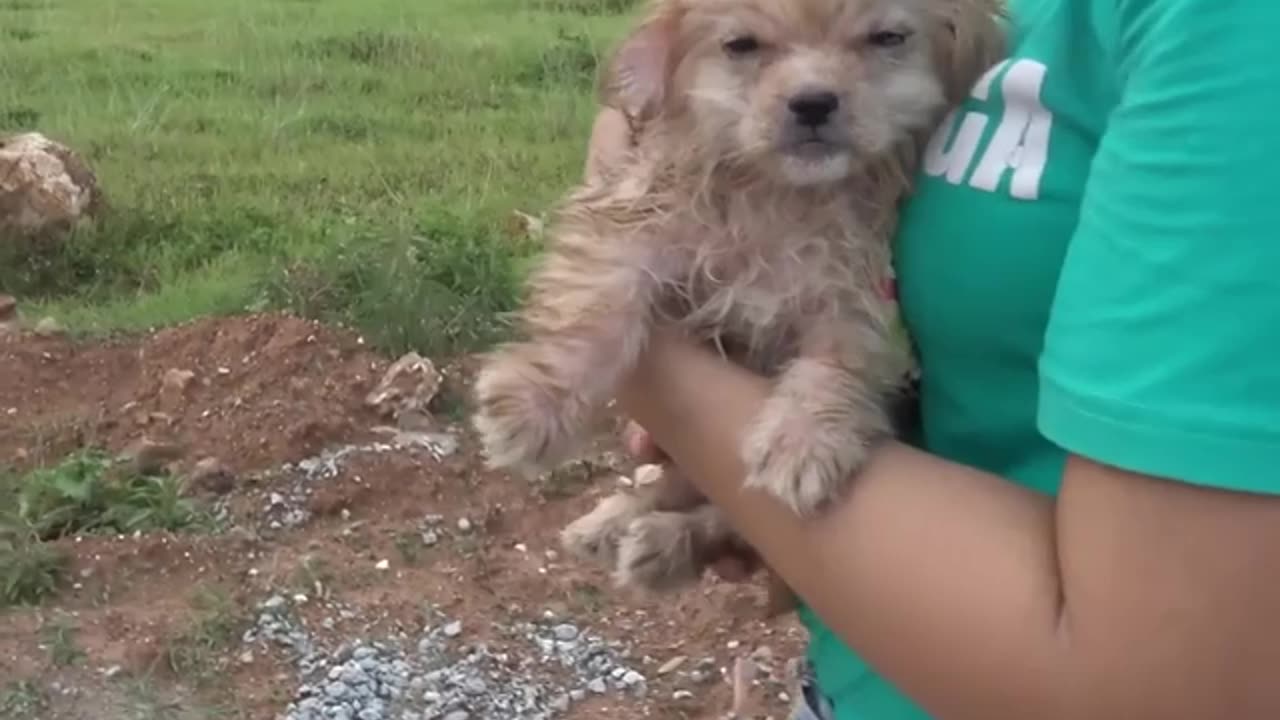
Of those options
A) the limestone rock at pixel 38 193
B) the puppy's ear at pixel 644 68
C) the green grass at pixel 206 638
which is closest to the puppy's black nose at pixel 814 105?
A: the puppy's ear at pixel 644 68

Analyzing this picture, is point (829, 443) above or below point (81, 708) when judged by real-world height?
above

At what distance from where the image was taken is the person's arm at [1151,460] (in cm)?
112

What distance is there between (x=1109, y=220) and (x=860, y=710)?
602mm

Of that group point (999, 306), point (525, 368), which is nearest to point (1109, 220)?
point (999, 306)

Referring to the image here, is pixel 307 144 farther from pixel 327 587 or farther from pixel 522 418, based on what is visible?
pixel 522 418

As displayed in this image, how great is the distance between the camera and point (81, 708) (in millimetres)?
3357

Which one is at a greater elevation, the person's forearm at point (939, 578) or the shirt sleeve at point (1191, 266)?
the shirt sleeve at point (1191, 266)

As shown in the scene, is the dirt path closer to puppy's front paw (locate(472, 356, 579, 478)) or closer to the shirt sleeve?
puppy's front paw (locate(472, 356, 579, 478))

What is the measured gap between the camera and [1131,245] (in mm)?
1173

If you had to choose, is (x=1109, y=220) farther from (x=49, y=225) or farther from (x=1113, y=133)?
(x=49, y=225)

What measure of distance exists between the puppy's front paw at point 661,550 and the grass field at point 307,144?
2.60 m

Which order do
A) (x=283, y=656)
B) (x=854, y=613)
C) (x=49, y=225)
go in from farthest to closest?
(x=49, y=225)
(x=283, y=656)
(x=854, y=613)

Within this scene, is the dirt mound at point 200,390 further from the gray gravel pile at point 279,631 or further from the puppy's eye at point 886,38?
the puppy's eye at point 886,38

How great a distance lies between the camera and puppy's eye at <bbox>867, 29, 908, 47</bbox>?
1.88 m
